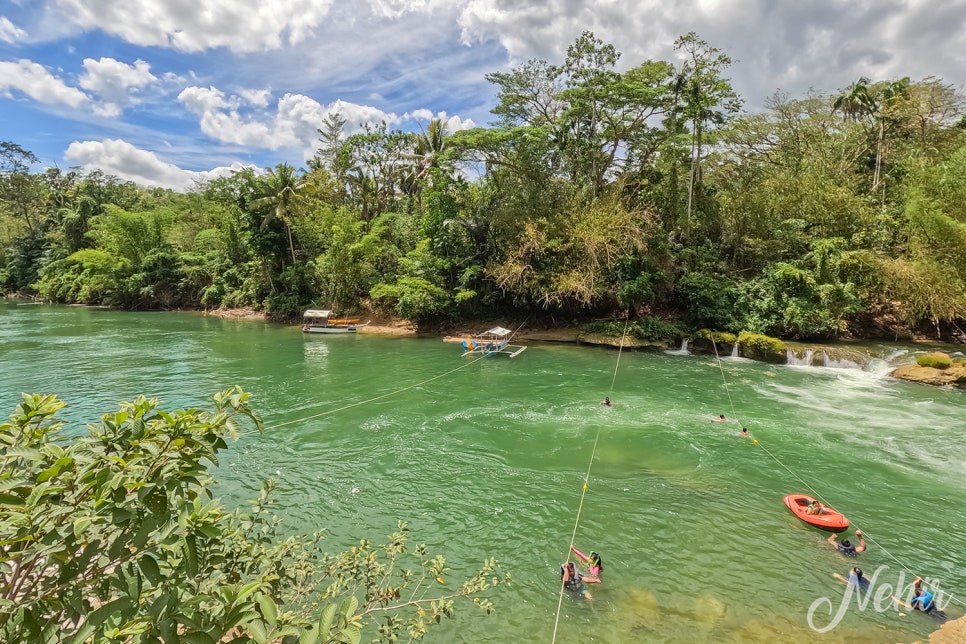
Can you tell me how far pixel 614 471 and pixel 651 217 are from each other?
Result: 65.2 ft

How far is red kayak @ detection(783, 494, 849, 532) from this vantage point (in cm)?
852

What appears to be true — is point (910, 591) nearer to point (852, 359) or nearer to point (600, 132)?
point (852, 359)

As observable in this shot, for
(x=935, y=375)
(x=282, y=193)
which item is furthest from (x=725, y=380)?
(x=282, y=193)

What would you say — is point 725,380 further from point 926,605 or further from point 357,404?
point 357,404

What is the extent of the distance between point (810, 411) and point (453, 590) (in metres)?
13.4

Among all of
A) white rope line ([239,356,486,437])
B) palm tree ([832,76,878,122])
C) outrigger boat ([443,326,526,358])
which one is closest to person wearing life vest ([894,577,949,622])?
white rope line ([239,356,486,437])

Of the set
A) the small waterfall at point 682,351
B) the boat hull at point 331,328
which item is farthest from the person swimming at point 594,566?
the boat hull at point 331,328

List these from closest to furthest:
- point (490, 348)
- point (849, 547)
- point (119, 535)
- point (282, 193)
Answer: point (119, 535) → point (849, 547) → point (490, 348) → point (282, 193)

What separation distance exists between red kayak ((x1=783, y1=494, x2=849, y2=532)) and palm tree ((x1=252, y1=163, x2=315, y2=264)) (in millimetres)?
35293

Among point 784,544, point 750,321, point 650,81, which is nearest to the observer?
point 784,544

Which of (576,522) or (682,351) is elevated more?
(682,351)

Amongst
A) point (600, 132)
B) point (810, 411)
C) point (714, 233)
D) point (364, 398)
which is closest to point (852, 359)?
point (810, 411)

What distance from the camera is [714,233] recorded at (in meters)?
28.6

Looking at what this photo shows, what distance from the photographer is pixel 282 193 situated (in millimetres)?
34406
